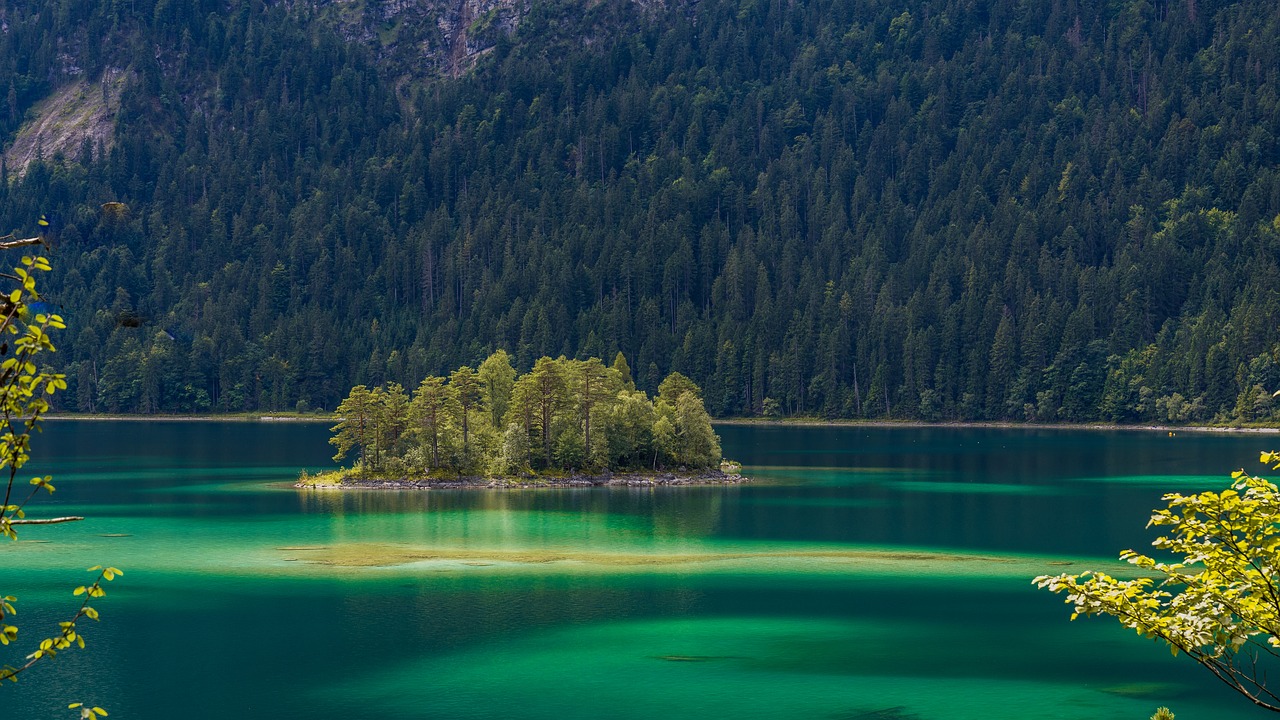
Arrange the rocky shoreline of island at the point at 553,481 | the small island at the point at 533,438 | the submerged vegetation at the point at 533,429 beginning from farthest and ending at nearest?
the submerged vegetation at the point at 533,429 → the small island at the point at 533,438 → the rocky shoreline of island at the point at 553,481

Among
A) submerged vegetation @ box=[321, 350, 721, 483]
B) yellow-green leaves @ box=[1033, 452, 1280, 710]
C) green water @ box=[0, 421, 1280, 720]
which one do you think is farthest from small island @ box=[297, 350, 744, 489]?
yellow-green leaves @ box=[1033, 452, 1280, 710]

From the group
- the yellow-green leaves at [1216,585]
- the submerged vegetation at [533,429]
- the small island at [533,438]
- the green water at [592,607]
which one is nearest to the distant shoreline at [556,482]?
the small island at [533,438]

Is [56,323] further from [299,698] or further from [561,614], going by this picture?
[561,614]

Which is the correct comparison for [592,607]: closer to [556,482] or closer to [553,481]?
[556,482]

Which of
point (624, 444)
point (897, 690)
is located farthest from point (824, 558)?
point (624, 444)

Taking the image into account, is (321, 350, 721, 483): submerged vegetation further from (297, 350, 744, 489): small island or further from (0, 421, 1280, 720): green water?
(0, 421, 1280, 720): green water

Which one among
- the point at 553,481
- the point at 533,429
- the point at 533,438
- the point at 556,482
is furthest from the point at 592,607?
the point at 533,438

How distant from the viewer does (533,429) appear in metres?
143

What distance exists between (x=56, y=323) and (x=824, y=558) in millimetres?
73710

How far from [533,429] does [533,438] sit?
42.8 inches

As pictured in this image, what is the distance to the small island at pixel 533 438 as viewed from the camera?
137 metres

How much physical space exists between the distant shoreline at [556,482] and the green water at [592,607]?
619 centimetres

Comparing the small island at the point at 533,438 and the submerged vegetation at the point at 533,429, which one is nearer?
the small island at the point at 533,438

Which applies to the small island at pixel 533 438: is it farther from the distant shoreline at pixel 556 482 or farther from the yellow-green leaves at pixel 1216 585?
the yellow-green leaves at pixel 1216 585
